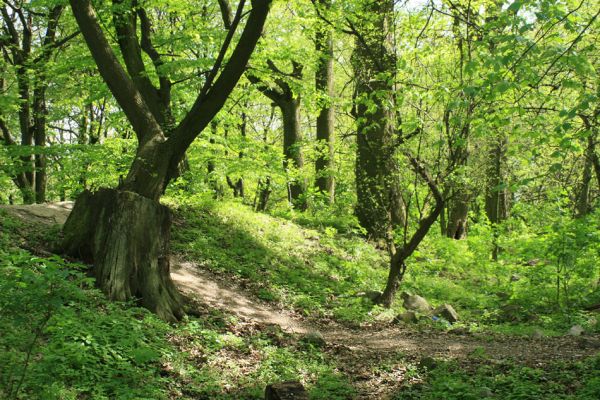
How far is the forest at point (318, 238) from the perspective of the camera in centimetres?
510

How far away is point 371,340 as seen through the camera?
818 cm

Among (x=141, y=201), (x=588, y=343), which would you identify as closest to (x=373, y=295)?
(x=588, y=343)

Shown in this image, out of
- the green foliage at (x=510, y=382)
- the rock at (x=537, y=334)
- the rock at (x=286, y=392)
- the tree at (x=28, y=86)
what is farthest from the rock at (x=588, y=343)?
the tree at (x=28, y=86)

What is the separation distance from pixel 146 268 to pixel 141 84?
5.24 meters

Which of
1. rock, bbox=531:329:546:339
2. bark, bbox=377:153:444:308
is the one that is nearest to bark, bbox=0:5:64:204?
bark, bbox=377:153:444:308

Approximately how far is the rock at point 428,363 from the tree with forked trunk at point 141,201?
11.0 ft

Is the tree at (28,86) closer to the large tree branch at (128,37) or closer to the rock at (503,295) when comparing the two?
the large tree branch at (128,37)

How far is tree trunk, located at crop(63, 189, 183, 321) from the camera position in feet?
22.0

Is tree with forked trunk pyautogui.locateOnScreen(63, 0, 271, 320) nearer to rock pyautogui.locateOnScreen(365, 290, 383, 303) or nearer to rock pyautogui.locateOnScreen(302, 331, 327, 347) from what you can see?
rock pyautogui.locateOnScreen(302, 331, 327, 347)

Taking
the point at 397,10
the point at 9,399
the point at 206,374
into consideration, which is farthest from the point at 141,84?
the point at 9,399

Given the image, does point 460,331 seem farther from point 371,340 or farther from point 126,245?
point 126,245

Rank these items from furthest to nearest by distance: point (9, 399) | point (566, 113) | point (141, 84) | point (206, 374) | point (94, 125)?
point (94, 125), point (141, 84), point (206, 374), point (566, 113), point (9, 399)

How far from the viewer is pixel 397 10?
903 cm

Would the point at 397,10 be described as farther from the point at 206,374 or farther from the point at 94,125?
the point at 94,125
